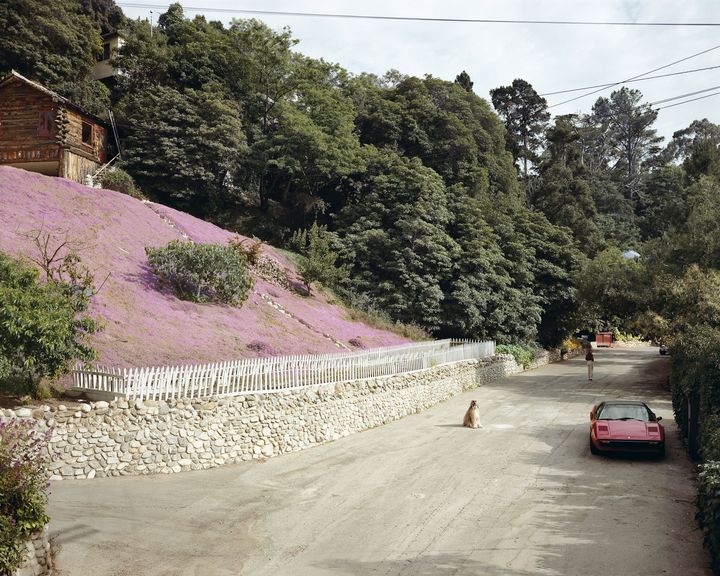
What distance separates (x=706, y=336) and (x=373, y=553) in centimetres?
1353

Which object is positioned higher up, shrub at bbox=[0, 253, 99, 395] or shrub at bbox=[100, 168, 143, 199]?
shrub at bbox=[100, 168, 143, 199]

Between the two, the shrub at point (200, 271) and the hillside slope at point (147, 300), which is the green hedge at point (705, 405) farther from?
the shrub at point (200, 271)

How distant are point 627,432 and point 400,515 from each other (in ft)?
25.0

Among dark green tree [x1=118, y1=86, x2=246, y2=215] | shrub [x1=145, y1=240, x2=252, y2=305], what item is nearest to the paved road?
shrub [x1=145, y1=240, x2=252, y2=305]

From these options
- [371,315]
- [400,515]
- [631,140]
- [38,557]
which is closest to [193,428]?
[400,515]

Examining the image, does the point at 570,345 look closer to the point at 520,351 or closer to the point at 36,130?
the point at 520,351

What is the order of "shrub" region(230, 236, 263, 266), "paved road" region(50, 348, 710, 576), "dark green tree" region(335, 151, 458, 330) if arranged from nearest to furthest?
"paved road" region(50, 348, 710, 576) → "shrub" region(230, 236, 263, 266) → "dark green tree" region(335, 151, 458, 330)

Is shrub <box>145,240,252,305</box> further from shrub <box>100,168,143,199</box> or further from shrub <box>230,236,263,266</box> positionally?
shrub <box>100,168,143,199</box>

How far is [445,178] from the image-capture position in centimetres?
4884

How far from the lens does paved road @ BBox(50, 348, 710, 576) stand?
847 centimetres

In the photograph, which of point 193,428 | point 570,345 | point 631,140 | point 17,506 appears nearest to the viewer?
point 17,506

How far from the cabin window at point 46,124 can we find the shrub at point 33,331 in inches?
993

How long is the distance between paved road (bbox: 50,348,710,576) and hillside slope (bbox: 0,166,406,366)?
767 cm

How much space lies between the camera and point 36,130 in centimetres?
3588
